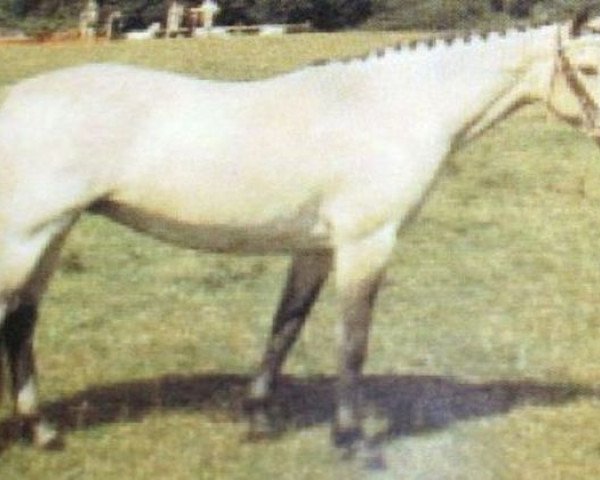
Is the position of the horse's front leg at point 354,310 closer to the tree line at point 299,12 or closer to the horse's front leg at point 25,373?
the horse's front leg at point 25,373

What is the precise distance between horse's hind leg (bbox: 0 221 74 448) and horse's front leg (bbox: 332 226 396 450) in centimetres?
141

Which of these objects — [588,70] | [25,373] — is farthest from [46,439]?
[588,70]

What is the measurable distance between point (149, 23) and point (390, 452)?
39689 mm

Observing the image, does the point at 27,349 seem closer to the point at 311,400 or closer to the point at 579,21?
the point at 311,400

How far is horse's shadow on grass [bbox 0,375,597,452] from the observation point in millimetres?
8062

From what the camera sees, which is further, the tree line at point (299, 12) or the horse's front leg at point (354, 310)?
the tree line at point (299, 12)

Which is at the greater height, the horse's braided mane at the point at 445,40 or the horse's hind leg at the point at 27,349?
the horse's braided mane at the point at 445,40

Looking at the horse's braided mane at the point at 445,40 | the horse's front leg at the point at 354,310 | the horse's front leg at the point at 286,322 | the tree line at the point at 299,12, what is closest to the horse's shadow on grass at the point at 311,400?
the horse's front leg at the point at 286,322

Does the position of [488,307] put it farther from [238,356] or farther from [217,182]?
[217,182]

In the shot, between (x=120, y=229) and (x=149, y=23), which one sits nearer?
(x=120, y=229)

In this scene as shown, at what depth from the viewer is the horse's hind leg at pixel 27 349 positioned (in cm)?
730

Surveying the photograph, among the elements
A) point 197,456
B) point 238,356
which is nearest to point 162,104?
point 197,456

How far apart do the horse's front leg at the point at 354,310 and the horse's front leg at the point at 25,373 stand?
4.84 ft

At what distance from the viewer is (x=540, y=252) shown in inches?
511
